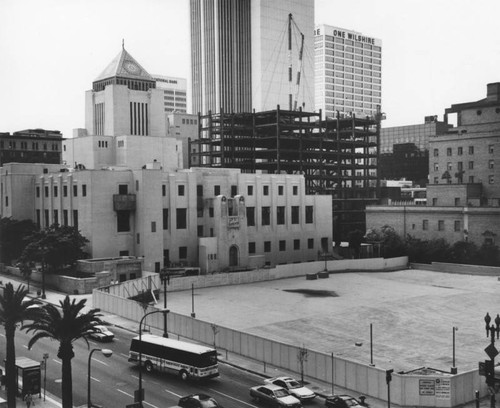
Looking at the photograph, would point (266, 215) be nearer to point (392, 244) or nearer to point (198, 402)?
point (392, 244)

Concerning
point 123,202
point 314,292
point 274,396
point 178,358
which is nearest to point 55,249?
point 123,202

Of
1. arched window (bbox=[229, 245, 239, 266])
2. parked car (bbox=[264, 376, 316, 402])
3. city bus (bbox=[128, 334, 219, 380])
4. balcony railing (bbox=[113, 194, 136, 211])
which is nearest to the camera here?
parked car (bbox=[264, 376, 316, 402])

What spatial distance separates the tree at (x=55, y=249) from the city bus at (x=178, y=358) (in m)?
38.5

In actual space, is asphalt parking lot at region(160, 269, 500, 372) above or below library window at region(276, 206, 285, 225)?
below

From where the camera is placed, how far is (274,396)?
40625 millimetres

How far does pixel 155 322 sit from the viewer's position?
63219 mm

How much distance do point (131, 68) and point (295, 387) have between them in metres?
95.8

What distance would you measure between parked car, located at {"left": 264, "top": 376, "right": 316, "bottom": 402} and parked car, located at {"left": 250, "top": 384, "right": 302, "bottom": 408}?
119 centimetres

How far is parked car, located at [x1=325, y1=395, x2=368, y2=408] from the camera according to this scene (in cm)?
3972

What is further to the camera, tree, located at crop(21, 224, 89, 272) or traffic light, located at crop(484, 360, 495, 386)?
tree, located at crop(21, 224, 89, 272)

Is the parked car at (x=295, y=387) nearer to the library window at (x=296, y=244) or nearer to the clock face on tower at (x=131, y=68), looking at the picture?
the library window at (x=296, y=244)

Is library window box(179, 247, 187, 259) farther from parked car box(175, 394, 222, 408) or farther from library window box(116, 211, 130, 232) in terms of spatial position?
parked car box(175, 394, 222, 408)

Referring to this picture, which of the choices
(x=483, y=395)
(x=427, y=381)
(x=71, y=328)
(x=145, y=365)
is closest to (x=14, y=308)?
(x=71, y=328)

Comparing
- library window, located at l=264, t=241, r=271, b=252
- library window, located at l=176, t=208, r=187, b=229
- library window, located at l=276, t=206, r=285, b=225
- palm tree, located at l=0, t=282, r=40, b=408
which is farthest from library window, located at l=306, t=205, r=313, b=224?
palm tree, located at l=0, t=282, r=40, b=408
